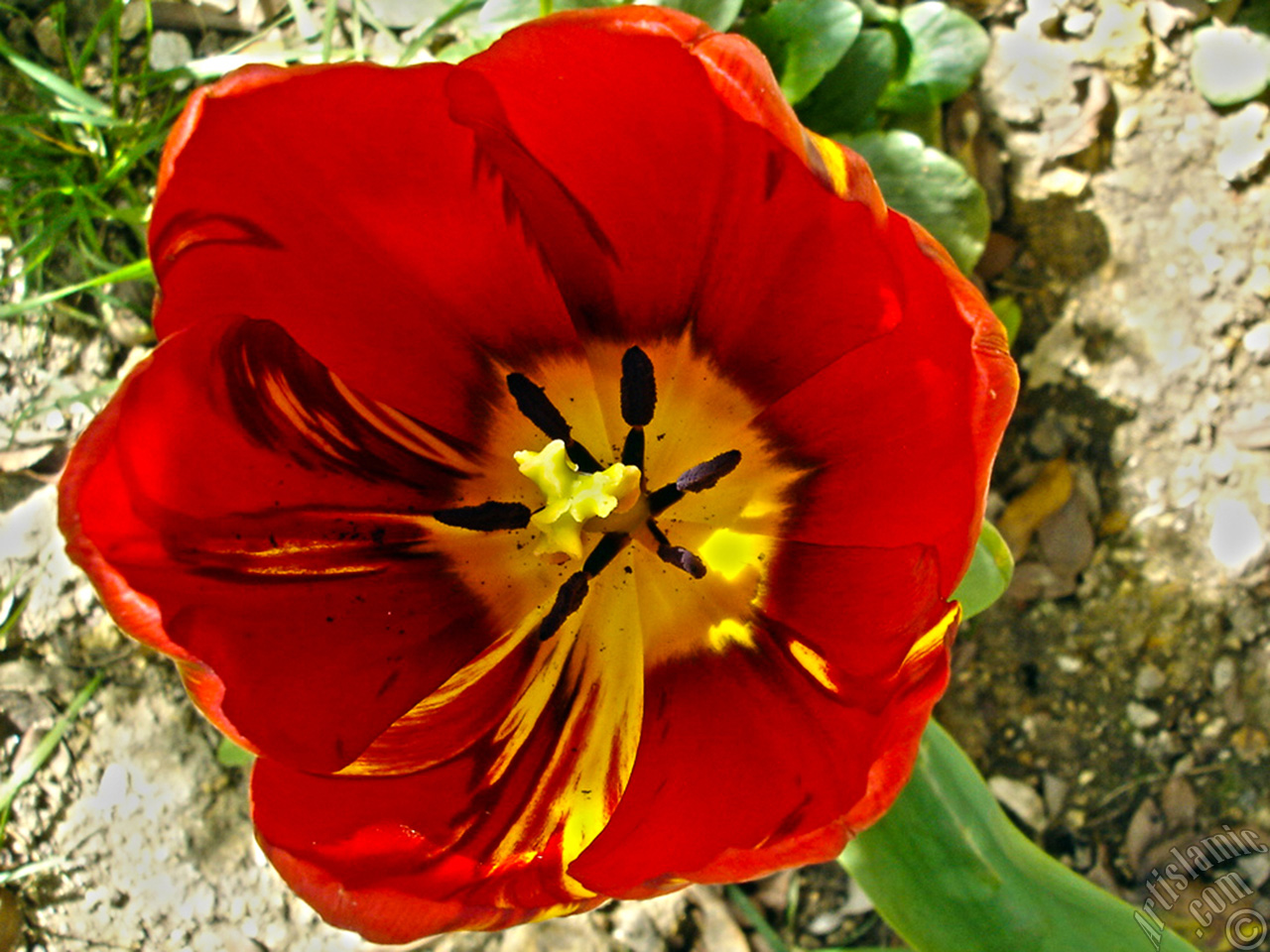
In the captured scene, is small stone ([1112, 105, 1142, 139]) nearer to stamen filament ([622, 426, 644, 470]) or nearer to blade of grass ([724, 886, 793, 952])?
stamen filament ([622, 426, 644, 470])

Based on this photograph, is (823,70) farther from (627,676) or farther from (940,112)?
(627,676)

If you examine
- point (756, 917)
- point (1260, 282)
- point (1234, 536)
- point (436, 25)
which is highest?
point (436, 25)

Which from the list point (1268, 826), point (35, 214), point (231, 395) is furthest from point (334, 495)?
point (1268, 826)

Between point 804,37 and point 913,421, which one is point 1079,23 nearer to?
point 804,37

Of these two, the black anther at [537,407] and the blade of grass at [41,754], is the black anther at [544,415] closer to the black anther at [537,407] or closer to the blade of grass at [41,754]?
the black anther at [537,407]

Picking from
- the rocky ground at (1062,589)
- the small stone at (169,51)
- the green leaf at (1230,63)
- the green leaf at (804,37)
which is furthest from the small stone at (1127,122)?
the small stone at (169,51)

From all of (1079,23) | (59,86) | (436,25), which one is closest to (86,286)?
(59,86)
